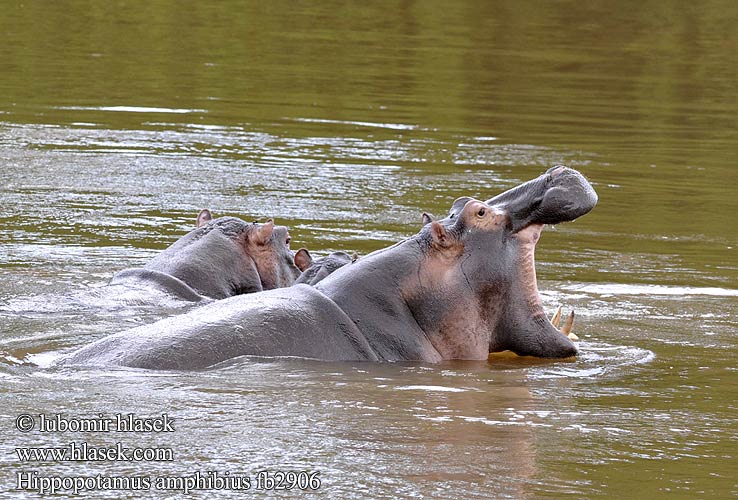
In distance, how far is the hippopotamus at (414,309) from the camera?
5.46 metres

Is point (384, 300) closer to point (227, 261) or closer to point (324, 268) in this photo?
point (324, 268)

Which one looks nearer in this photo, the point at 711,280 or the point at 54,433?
the point at 54,433

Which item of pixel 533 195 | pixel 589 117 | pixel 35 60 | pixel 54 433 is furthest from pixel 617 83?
pixel 54 433

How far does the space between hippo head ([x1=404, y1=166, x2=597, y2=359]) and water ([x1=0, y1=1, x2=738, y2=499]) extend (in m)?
0.16

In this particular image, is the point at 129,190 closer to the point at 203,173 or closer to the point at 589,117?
the point at 203,173

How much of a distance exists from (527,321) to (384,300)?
645 millimetres

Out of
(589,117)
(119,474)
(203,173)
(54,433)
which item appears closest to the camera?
(119,474)

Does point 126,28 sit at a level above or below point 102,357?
above

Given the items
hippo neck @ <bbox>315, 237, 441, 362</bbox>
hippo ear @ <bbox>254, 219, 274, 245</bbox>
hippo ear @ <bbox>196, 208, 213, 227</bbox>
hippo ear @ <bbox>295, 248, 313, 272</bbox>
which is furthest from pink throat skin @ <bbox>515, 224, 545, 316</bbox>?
hippo ear @ <bbox>196, 208, 213, 227</bbox>

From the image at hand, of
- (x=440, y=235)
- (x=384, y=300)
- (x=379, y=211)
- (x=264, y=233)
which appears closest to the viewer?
(x=384, y=300)

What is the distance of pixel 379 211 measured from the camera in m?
10.5

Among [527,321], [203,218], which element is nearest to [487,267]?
[527,321]

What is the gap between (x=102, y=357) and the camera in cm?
548

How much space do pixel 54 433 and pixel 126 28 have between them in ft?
67.5
